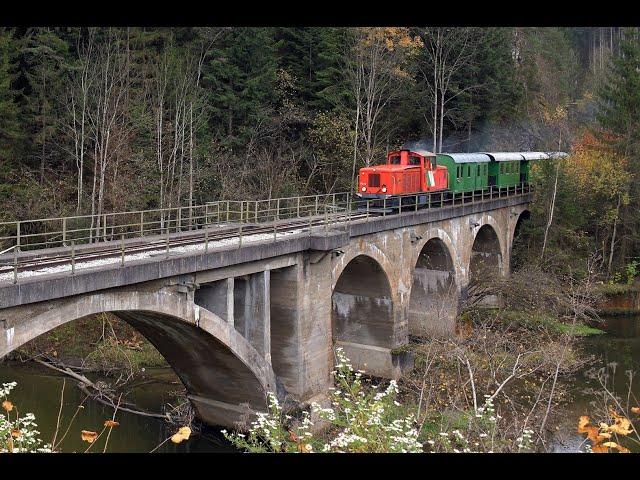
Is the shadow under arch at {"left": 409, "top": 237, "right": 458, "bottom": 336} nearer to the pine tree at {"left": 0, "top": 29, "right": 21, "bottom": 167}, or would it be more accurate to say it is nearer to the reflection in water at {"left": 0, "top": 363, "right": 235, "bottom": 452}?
the reflection in water at {"left": 0, "top": 363, "right": 235, "bottom": 452}

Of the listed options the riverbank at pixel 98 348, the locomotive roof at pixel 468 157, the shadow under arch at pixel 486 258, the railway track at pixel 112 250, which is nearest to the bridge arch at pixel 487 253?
the shadow under arch at pixel 486 258

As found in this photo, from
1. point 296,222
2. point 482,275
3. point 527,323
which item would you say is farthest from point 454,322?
point 296,222

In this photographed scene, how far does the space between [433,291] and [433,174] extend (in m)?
5.76

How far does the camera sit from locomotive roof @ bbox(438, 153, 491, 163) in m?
33.0

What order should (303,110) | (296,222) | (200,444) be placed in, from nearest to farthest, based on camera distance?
(200,444) < (296,222) < (303,110)

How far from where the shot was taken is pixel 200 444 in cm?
2102

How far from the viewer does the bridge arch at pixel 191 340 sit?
12.9 m

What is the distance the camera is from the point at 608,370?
89.6 feet

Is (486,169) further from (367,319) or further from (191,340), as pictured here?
(191,340)

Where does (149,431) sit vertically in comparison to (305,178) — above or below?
below

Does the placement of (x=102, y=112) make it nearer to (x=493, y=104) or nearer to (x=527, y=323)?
(x=527, y=323)

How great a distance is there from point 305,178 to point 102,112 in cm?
1506

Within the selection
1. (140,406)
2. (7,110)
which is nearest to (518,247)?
(140,406)

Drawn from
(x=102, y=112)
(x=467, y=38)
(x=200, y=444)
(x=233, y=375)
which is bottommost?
(x=200, y=444)
